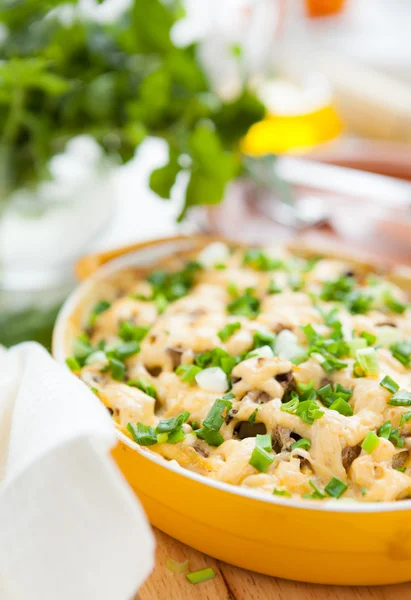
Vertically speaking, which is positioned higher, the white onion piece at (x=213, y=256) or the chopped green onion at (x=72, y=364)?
the chopped green onion at (x=72, y=364)

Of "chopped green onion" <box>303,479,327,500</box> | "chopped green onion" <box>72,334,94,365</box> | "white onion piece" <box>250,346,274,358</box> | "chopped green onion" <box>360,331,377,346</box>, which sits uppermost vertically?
"white onion piece" <box>250,346,274,358</box>

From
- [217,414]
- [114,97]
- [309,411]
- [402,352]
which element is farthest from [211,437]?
[114,97]

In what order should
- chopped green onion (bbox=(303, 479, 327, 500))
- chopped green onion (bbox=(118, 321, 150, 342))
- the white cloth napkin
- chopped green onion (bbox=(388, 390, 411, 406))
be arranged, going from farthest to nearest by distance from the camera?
chopped green onion (bbox=(118, 321, 150, 342))
chopped green onion (bbox=(388, 390, 411, 406))
chopped green onion (bbox=(303, 479, 327, 500))
the white cloth napkin

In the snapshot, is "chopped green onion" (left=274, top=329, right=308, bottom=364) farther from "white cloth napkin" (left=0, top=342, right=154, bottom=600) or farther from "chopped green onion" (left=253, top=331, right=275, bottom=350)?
"white cloth napkin" (left=0, top=342, right=154, bottom=600)

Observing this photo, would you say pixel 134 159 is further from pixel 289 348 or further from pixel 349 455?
pixel 349 455

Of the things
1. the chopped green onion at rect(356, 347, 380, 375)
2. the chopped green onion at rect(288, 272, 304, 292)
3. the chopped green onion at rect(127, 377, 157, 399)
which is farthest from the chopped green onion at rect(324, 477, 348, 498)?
the chopped green onion at rect(288, 272, 304, 292)

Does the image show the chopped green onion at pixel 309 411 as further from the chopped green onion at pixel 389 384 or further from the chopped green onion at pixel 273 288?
the chopped green onion at pixel 273 288

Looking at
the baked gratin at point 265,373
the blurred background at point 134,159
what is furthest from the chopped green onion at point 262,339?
the blurred background at point 134,159
